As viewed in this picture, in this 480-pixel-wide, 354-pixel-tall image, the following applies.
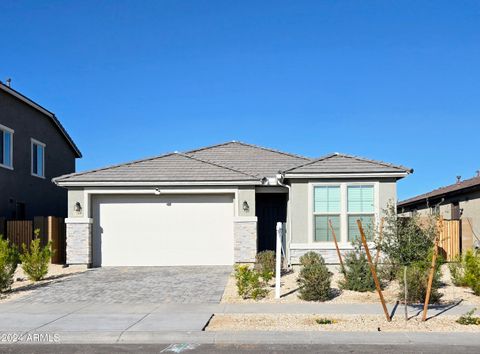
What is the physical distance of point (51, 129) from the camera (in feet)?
89.8

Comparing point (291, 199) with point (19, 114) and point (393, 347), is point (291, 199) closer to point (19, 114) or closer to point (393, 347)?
point (393, 347)

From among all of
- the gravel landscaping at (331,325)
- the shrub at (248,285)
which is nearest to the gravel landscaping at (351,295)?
the shrub at (248,285)

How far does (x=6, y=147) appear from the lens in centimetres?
2223

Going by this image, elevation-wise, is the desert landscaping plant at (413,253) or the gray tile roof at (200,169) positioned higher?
the gray tile roof at (200,169)

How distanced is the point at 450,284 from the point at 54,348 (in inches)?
408

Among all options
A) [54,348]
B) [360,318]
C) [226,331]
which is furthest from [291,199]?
[54,348]

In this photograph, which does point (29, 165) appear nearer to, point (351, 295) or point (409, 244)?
point (351, 295)

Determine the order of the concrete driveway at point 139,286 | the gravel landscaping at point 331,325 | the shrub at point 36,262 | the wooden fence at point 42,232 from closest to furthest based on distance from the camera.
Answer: the gravel landscaping at point 331,325
the concrete driveway at point 139,286
the shrub at point 36,262
the wooden fence at point 42,232

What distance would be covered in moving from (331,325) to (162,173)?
34.1 feet

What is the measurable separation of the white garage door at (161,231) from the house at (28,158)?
5.76 m

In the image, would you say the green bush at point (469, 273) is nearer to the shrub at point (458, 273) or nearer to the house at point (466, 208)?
the shrub at point (458, 273)

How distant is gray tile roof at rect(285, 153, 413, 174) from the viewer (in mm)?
17344

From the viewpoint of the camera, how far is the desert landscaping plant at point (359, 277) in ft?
43.4

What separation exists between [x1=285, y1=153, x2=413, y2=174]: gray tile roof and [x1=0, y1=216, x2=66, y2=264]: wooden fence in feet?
28.3
